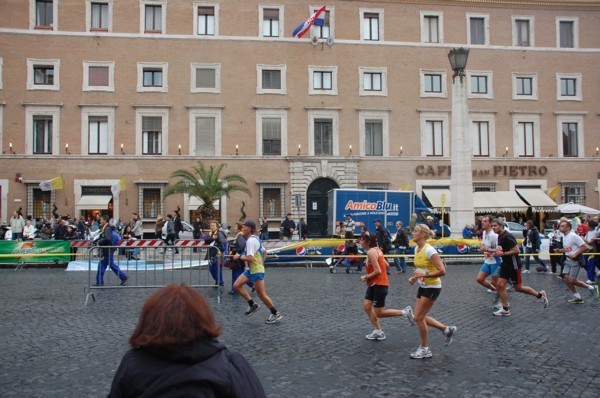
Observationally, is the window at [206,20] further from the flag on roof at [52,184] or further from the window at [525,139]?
the window at [525,139]

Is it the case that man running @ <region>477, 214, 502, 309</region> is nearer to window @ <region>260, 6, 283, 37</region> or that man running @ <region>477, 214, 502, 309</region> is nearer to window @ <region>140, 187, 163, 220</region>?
window @ <region>140, 187, 163, 220</region>

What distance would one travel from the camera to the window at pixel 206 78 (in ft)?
118

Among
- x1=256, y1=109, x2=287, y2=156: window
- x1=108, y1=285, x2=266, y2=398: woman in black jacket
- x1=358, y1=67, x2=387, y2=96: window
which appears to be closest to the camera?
x1=108, y1=285, x2=266, y2=398: woman in black jacket

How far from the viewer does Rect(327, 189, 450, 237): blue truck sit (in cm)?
2952

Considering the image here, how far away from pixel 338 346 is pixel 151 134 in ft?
96.0

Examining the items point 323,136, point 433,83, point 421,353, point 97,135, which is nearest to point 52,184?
point 97,135

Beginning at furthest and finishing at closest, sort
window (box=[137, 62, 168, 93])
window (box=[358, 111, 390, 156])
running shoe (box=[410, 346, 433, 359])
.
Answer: window (box=[358, 111, 390, 156]) → window (box=[137, 62, 168, 93]) → running shoe (box=[410, 346, 433, 359])

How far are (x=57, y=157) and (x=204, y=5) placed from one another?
12.5 m

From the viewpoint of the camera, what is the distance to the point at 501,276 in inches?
457

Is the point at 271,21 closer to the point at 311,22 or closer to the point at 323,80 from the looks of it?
the point at 311,22

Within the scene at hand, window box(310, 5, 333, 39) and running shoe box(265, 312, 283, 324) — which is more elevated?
window box(310, 5, 333, 39)

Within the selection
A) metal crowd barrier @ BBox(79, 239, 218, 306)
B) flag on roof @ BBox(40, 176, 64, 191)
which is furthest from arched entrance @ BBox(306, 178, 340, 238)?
metal crowd barrier @ BBox(79, 239, 218, 306)

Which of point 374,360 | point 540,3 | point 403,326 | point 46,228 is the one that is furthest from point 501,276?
point 540,3

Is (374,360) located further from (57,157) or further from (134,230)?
(57,157)
